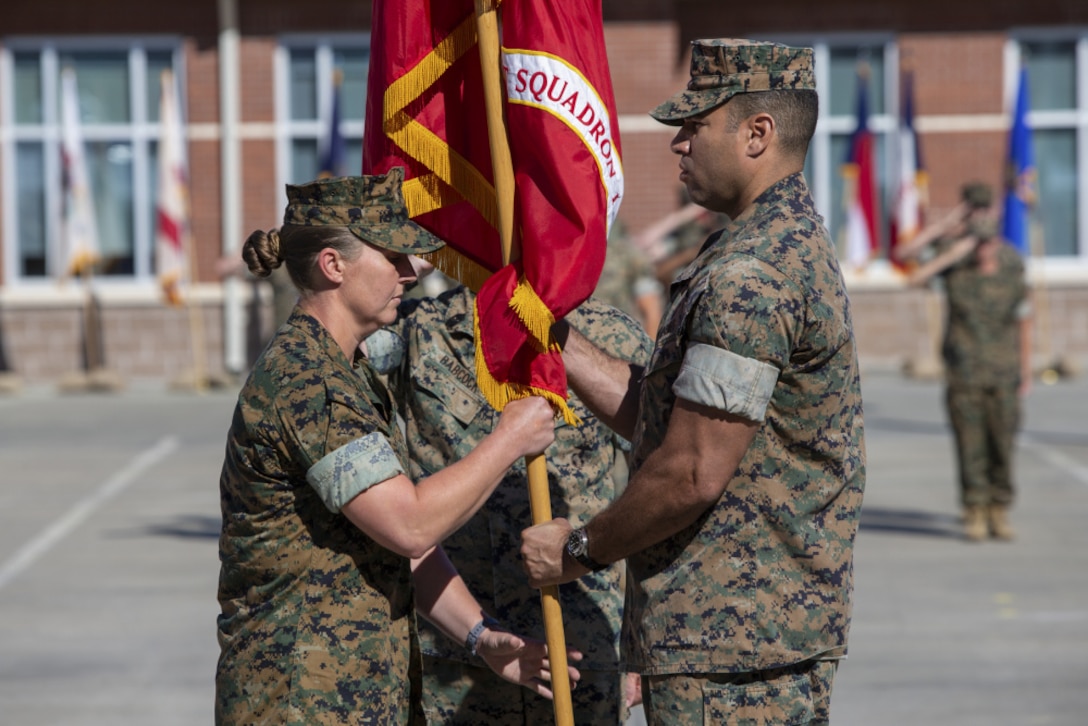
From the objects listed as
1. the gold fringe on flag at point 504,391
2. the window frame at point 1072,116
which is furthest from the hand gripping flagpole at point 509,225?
the window frame at point 1072,116

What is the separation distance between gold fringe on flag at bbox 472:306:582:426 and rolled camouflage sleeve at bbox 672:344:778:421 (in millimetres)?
589

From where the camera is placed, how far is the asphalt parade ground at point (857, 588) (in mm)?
6949

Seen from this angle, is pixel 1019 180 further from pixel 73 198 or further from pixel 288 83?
pixel 73 198

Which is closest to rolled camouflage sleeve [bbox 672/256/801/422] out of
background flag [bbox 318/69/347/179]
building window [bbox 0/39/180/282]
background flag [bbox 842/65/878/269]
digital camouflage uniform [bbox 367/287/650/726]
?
digital camouflage uniform [bbox 367/287/650/726]

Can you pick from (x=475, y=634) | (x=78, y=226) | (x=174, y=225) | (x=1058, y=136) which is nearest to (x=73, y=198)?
(x=78, y=226)

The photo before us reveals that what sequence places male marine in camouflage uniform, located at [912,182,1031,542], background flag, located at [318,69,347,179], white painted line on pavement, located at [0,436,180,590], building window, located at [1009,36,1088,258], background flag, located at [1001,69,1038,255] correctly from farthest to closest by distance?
1. building window, located at [1009,36,1088,258]
2. background flag, located at [318,69,347,179]
3. background flag, located at [1001,69,1038,255]
4. male marine in camouflage uniform, located at [912,182,1031,542]
5. white painted line on pavement, located at [0,436,180,590]

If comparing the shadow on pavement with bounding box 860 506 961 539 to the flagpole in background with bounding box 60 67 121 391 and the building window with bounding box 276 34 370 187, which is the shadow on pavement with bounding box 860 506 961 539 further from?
the flagpole in background with bounding box 60 67 121 391

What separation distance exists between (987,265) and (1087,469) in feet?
11.2

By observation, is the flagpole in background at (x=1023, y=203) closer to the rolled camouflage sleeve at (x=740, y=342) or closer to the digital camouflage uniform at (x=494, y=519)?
the digital camouflage uniform at (x=494, y=519)

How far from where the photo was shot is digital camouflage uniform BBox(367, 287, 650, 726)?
4.21 meters

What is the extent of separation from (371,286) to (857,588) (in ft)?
20.5

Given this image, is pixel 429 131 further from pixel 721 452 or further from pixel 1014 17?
pixel 1014 17

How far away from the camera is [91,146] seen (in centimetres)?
2238

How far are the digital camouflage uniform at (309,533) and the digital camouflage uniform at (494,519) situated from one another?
76 centimetres
